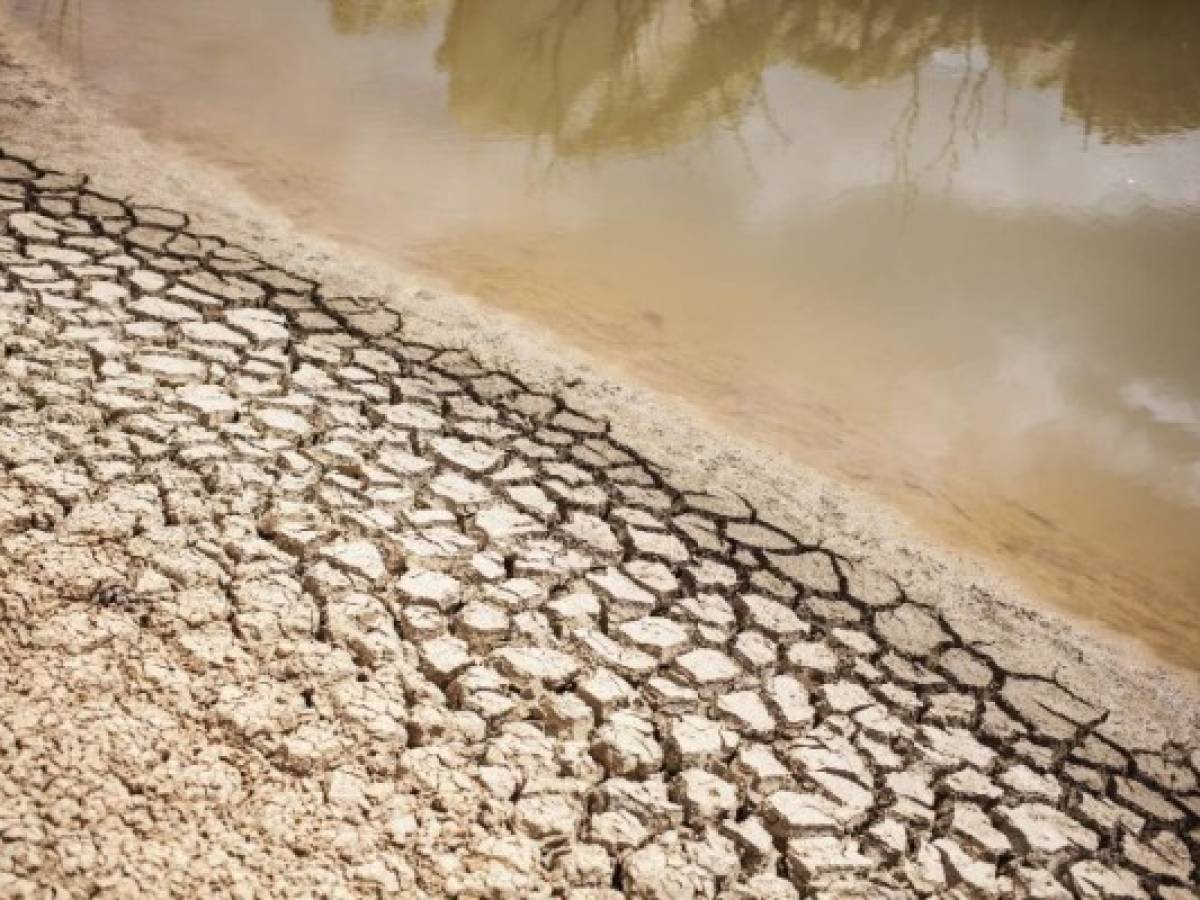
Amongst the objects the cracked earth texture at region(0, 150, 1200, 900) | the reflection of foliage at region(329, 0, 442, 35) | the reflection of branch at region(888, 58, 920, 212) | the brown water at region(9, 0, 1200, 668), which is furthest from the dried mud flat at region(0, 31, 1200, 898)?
the reflection of foliage at region(329, 0, 442, 35)

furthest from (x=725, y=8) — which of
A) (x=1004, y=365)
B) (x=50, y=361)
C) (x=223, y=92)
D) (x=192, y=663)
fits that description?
(x=192, y=663)

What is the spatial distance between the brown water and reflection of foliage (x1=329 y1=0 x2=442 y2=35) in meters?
0.02

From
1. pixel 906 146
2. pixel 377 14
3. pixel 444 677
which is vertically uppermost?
pixel 906 146

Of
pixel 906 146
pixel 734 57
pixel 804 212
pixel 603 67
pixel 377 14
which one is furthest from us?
pixel 734 57

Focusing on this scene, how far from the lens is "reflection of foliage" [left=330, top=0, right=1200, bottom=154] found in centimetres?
504

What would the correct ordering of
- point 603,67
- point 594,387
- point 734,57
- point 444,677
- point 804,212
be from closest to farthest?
point 444,677
point 594,387
point 804,212
point 603,67
point 734,57

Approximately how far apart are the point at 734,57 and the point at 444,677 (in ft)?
16.9

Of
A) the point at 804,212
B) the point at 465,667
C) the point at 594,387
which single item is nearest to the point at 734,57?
the point at 804,212

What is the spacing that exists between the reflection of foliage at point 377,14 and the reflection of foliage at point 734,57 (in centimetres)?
1

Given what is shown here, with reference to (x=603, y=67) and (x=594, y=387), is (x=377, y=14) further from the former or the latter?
(x=594, y=387)

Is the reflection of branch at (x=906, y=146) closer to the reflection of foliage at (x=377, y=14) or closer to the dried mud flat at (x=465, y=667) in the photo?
the dried mud flat at (x=465, y=667)

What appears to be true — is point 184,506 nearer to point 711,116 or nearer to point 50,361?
point 50,361

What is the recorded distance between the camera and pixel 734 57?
5969mm

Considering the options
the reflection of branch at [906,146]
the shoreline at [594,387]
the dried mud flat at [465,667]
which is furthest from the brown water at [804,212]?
the dried mud flat at [465,667]
